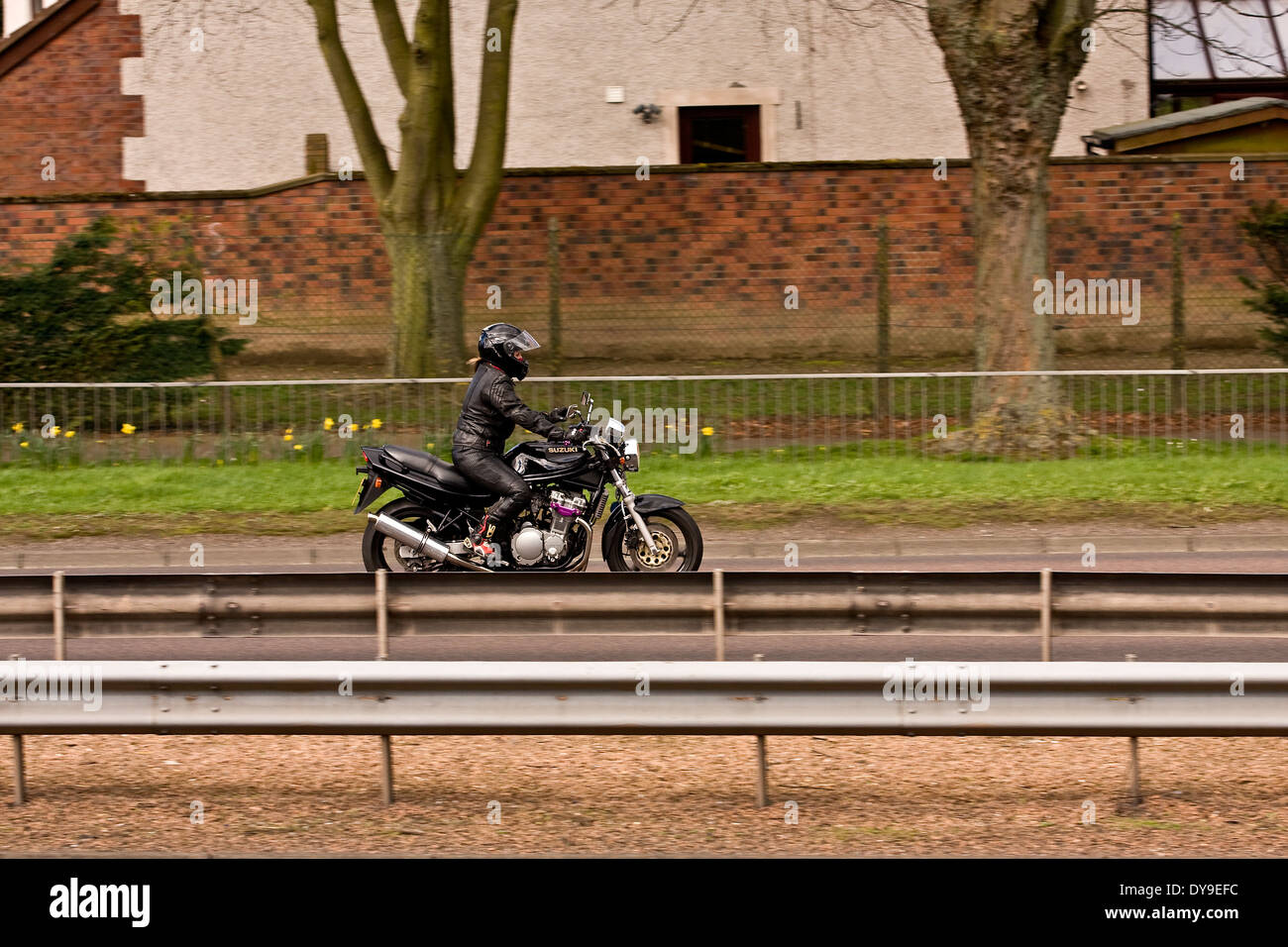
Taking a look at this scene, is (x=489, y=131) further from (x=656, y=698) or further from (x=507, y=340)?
(x=656, y=698)

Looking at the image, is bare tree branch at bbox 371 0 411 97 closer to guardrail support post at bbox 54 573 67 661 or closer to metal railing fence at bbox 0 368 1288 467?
metal railing fence at bbox 0 368 1288 467

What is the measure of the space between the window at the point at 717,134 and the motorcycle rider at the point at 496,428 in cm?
1534

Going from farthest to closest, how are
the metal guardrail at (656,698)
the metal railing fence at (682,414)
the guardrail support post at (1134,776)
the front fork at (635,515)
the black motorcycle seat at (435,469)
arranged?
1. the metal railing fence at (682,414)
2. the black motorcycle seat at (435,469)
3. the front fork at (635,515)
4. the guardrail support post at (1134,776)
5. the metal guardrail at (656,698)

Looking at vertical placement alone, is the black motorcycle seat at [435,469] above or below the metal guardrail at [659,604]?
above

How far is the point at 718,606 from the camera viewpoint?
24.6 ft

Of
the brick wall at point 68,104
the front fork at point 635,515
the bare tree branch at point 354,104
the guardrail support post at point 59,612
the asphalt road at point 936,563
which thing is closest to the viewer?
the guardrail support post at point 59,612

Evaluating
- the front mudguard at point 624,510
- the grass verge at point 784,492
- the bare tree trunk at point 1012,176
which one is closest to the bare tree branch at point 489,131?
the grass verge at point 784,492

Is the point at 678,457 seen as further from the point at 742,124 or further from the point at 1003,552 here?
the point at 742,124

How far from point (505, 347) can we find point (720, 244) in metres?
10.6

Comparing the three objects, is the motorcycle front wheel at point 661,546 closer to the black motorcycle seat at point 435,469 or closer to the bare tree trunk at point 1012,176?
the black motorcycle seat at point 435,469

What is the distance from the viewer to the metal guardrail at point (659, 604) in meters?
7.42

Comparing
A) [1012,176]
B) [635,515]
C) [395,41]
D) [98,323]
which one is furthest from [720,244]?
[635,515]

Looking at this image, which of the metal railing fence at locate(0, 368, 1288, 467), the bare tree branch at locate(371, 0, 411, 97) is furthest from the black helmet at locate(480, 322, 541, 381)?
the bare tree branch at locate(371, 0, 411, 97)

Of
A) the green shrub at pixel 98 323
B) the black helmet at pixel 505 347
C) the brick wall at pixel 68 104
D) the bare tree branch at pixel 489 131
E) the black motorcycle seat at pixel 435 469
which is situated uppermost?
the brick wall at pixel 68 104
